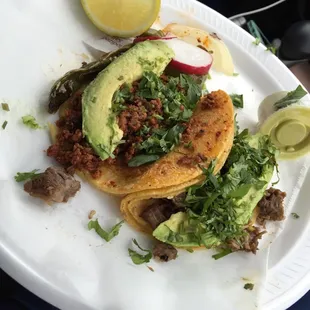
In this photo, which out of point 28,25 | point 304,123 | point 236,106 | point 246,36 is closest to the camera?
point 28,25

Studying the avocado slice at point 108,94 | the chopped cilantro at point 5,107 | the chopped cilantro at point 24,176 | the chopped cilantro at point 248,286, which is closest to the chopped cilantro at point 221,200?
the chopped cilantro at point 248,286

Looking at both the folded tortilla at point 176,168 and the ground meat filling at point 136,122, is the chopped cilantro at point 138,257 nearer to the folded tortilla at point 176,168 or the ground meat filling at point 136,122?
the folded tortilla at point 176,168

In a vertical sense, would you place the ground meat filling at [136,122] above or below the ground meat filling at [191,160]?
above

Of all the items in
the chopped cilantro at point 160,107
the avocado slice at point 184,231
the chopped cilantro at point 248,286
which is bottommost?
the chopped cilantro at point 248,286

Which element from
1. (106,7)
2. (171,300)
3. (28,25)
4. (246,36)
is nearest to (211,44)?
(246,36)

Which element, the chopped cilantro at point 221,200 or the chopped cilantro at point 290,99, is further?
the chopped cilantro at point 290,99

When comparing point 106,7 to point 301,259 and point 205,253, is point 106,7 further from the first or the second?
point 301,259
